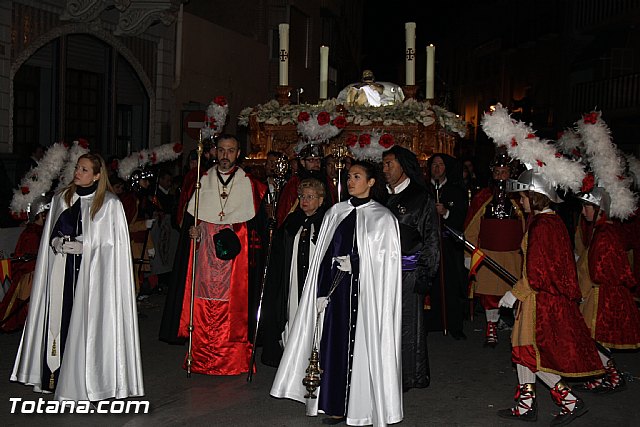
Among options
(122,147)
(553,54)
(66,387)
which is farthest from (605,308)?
(553,54)

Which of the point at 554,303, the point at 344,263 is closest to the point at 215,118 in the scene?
the point at 344,263

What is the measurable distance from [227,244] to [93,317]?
1.66m

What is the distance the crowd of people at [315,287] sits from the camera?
6.27m

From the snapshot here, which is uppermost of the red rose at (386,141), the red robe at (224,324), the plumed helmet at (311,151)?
the red rose at (386,141)

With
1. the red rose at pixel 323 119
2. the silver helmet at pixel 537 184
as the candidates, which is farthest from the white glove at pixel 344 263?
the red rose at pixel 323 119

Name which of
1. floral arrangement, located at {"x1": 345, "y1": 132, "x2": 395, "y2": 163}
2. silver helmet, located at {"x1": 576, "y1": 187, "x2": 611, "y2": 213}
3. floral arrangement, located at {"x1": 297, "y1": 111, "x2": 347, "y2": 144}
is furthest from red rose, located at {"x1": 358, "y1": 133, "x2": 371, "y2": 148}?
silver helmet, located at {"x1": 576, "y1": 187, "x2": 611, "y2": 213}

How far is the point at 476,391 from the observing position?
767 centimetres

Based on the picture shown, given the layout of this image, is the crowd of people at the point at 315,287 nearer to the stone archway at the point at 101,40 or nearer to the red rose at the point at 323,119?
the red rose at the point at 323,119

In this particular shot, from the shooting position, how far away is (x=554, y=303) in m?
6.34

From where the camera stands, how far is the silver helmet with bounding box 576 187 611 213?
24.2ft

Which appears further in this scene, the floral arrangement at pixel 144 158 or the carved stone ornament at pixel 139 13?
the carved stone ornament at pixel 139 13

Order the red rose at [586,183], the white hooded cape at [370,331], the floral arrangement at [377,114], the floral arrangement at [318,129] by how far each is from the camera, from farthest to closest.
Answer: the floral arrangement at [377,114]
the floral arrangement at [318,129]
the red rose at [586,183]
the white hooded cape at [370,331]

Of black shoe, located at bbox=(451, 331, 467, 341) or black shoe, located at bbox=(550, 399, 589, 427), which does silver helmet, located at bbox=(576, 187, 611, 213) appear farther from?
black shoe, located at bbox=(451, 331, 467, 341)

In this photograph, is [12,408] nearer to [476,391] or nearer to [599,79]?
[476,391]
